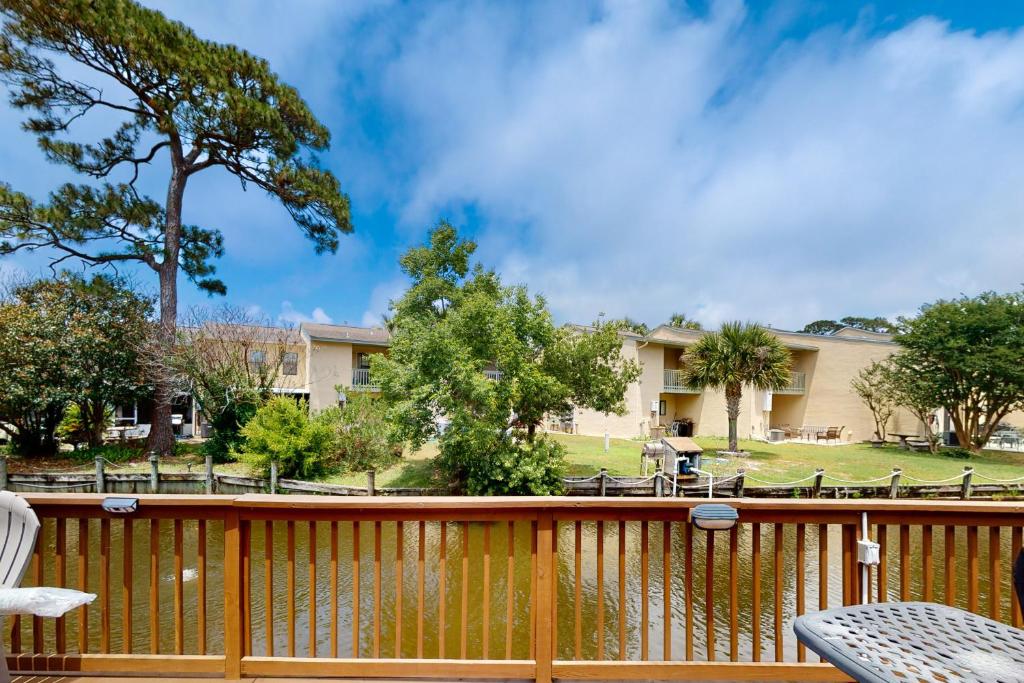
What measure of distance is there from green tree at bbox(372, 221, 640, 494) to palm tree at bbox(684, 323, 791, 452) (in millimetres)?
5372

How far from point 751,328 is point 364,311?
17569 mm

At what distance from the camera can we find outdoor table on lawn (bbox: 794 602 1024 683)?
1.13 m

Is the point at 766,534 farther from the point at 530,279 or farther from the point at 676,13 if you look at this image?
the point at 676,13

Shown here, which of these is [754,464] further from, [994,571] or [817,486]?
[994,571]

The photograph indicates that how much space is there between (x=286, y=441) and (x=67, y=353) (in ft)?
24.4

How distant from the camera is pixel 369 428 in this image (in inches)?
500

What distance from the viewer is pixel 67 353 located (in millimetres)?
12648

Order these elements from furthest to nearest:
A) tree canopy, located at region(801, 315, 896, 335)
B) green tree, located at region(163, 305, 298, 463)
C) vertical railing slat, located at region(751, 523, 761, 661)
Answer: tree canopy, located at region(801, 315, 896, 335) → green tree, located at region(163, 305, 298, 463) → vertical railing slat, located at region(751, 523, 761, 661)

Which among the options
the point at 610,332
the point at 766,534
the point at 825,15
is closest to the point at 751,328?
the point at 610,332

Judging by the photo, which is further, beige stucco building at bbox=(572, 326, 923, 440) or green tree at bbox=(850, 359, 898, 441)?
beige stucco building at bbox=(572, 326, 923, 440)

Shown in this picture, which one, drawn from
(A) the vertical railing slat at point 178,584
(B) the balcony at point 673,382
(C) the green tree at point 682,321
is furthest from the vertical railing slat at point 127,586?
(C) the green tree at point 682,321

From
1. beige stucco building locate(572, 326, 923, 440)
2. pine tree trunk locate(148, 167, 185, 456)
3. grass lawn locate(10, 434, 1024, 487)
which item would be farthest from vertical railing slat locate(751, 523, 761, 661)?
beige stucco building locate(572, 326, 923, 440)

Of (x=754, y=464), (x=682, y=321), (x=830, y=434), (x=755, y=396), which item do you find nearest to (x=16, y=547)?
(x=754, y=464)

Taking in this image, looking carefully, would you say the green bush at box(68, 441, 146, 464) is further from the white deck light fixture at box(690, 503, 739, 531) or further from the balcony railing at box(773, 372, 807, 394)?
the balcony railing at box(773, 372, 807, 394)
